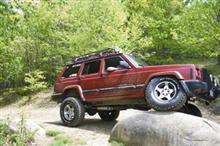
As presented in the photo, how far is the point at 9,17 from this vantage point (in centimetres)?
1333

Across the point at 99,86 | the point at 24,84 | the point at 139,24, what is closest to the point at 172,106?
the point at 99,86

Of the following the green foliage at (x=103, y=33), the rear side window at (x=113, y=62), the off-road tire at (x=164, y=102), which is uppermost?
the green foliage at (x=103, y=33)

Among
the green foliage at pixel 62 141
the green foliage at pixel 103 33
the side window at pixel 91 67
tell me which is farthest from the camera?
the green foliage at pixel 103 33

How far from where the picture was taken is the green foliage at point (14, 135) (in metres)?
10.2

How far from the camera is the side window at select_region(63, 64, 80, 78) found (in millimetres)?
13805

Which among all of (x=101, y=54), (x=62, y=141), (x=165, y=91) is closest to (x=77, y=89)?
(x=101, y=54)

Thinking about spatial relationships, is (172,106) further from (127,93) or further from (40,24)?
(40,24)

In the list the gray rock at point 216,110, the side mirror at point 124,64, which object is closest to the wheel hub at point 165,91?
the side mirror at point 124,64

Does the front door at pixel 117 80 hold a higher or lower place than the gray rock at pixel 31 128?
higher

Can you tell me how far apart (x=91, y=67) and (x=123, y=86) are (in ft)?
6.03

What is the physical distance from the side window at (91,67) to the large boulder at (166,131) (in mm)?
2590

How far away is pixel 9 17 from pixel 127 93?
193 inches

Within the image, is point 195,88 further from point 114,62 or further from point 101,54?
point 101,54

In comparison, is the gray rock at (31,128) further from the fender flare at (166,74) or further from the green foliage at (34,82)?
the green foliage at (34,82)
